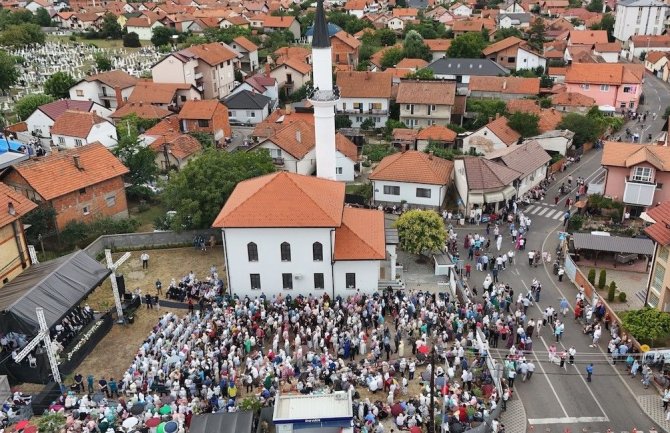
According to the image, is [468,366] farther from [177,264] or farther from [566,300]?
[177,264]

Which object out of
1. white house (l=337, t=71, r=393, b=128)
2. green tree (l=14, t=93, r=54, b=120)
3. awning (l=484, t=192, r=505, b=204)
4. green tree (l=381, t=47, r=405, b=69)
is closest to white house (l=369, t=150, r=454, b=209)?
awning (l=484, t=192, r=505, b=204)

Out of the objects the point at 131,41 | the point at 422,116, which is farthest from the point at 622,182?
the point at 131,41

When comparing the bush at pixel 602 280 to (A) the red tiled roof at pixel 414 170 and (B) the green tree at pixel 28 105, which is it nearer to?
(A) the red tiled roof at pixel 414 170

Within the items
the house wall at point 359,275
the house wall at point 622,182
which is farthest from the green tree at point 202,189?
the house wall at point 622,182

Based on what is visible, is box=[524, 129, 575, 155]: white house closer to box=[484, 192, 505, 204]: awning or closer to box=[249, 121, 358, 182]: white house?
box=[484, 192, 505, 204]: awning

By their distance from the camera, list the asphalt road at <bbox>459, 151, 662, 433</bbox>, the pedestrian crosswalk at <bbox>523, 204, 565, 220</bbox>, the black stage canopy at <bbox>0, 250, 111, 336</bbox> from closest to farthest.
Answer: the asphalt road at <bbox>459, 151, 662, 433</bbox>
the black stage canopy at <bbox>0, 250, 111, 336</bbox>
the pedestrian crosswalk at <bbox>523, 204, 565, 220</bbox>

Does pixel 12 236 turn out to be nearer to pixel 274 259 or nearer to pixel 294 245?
pixel 274 259
